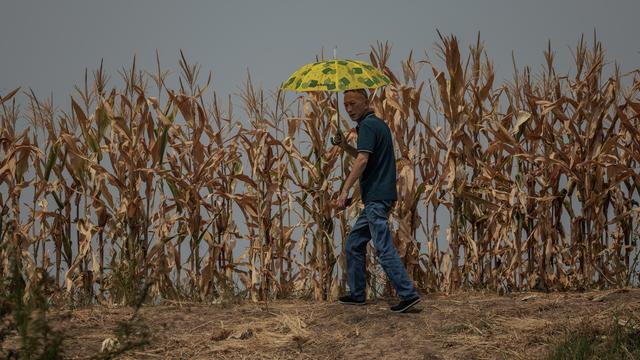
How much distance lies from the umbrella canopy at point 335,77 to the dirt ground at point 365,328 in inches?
79.2

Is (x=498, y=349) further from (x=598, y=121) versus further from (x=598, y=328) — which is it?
(x=598, y=121)

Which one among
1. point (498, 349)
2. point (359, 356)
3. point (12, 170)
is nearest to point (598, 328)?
point (498, 349)

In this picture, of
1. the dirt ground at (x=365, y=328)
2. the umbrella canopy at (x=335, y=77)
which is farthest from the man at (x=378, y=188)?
the dirt ground at (x=365, y=328)

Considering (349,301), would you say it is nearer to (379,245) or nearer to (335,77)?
(379,245)

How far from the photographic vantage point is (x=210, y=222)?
8.66 meters

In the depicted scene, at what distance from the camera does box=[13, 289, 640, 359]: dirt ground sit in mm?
6980

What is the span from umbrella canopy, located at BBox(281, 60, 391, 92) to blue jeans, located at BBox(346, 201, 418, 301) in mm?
1042

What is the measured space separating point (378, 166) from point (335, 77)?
861 millimetres

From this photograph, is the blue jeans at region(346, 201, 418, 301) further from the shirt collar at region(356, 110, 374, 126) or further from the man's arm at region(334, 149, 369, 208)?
the shirt collar at region(356, 110, 374, 126)

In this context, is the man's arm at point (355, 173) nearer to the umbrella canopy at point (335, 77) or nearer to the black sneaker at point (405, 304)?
the umbrella canopy at point (335, 77)

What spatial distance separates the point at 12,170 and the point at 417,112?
14.0 feet

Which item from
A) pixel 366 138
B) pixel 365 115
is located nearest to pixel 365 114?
pixel 365 115

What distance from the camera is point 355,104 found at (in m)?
7.58

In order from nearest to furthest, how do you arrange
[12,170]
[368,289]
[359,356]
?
[359,356] → [368,289] → [12,170]
